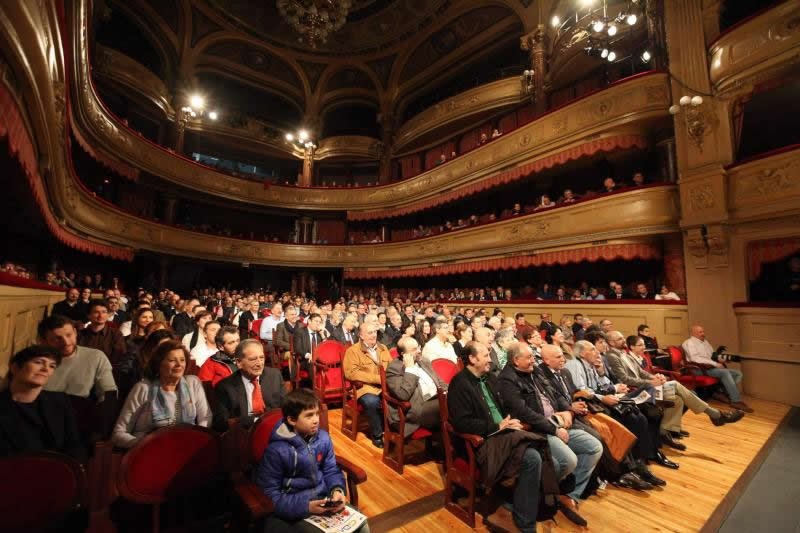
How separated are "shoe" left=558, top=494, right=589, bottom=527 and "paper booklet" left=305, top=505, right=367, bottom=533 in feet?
4.99

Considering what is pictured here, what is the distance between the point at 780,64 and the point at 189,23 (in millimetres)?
16089

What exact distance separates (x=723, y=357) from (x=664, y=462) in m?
3.28

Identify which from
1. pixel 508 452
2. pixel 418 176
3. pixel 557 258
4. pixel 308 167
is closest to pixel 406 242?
pixel 418 176

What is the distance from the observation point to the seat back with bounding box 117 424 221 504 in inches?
55.8

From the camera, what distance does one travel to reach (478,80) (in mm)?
12430

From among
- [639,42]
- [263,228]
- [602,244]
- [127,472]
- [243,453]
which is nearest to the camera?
[127,472]

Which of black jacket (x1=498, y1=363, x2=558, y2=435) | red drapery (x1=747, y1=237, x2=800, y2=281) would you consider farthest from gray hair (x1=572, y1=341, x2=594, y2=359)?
red drapery (x1=747, y1=237, x2=800, y2=281)

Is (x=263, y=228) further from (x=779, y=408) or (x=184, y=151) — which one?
(x=779, y=408)

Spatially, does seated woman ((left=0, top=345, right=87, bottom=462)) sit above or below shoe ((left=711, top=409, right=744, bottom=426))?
above

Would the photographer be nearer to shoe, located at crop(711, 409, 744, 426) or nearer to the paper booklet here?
shoe, located at crop(711, 409, 744, 426)

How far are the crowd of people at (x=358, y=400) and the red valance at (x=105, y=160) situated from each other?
4841mm

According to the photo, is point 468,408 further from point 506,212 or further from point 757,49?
point 506,212

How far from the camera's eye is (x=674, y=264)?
6.73 m

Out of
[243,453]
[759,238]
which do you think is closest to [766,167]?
[759,238]
